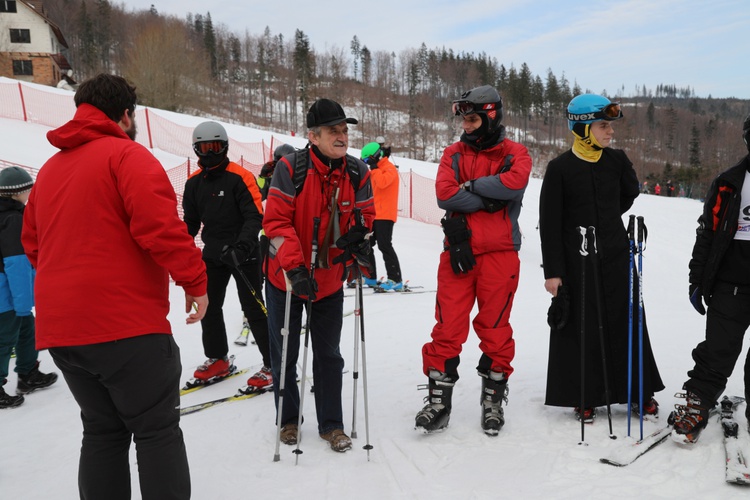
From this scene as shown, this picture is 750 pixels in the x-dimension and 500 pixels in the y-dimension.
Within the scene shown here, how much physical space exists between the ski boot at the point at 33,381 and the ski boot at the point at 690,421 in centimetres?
512

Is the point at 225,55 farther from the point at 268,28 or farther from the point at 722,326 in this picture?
the point at 722,326

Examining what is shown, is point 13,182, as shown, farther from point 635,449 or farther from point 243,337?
point 635,449

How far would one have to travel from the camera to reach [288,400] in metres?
3.64

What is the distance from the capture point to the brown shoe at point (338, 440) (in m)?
3.42

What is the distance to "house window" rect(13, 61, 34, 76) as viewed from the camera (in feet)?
164

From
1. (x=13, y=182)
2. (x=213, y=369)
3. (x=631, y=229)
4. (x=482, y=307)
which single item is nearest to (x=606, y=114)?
(x=631, y=229)

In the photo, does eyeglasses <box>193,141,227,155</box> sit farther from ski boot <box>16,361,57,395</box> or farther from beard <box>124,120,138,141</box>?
ski boot <box>16,361,57,395</box>

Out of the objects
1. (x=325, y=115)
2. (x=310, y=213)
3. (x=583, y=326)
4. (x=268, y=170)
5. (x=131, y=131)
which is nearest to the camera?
(x=131, y=131)

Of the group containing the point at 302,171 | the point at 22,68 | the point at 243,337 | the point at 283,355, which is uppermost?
the point at 22,68

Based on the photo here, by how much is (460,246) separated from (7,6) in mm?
62608

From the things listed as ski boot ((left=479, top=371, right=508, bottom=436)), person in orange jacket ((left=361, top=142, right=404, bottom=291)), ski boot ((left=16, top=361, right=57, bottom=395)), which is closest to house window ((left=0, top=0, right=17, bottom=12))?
person in orange jacket ((left=361, top=142, right=404, bottom=291))

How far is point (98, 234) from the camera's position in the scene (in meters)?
2.18

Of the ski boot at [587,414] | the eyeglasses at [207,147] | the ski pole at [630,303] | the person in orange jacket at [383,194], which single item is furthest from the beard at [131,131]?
the person in orange jacket at [383,194]

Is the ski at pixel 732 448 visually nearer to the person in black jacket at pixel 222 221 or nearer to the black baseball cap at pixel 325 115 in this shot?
the black baseball cap at pixel 325 115
